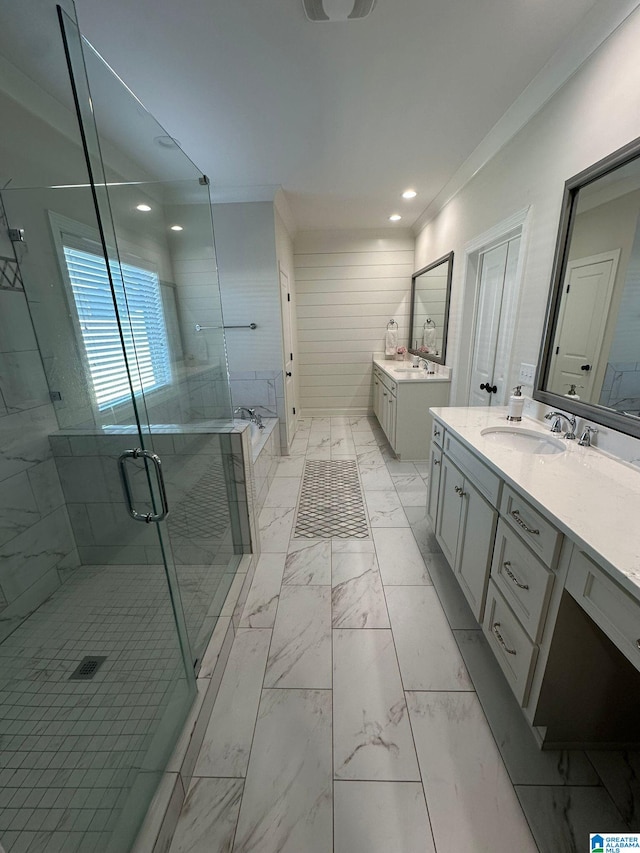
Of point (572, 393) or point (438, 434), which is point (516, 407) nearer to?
point (572, 393)

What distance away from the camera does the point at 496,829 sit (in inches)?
37.7

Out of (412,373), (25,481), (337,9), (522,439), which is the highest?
(337,9)

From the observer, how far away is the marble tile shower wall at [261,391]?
3.53m

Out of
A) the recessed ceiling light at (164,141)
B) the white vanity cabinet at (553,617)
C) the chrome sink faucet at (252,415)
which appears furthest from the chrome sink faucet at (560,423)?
the recessed ceiling light at (164,141)

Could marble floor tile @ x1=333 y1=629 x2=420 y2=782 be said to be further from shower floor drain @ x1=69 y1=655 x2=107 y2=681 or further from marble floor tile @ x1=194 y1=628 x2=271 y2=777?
shower floor drain @ x1=69 y1=655 x2=107 y2=681

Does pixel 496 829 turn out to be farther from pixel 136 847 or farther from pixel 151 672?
pixel 151 672

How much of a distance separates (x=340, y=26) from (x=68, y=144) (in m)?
1.29

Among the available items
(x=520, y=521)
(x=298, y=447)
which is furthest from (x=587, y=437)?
(x=298, y=447)

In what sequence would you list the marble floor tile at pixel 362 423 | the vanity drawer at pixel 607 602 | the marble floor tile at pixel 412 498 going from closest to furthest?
the vanity drawer at pixel 607 602
the marble floor tile at pixel 412 498
the marble floor tile at pixel 362 423

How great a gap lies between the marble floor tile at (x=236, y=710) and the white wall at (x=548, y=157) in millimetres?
2203

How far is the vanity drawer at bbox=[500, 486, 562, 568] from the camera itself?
0.97 m

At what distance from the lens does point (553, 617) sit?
0.98 m

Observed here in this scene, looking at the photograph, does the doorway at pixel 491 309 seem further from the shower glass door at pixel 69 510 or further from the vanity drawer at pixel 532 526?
the shower glass door at pixel 69 510

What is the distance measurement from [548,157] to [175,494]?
104 inches
